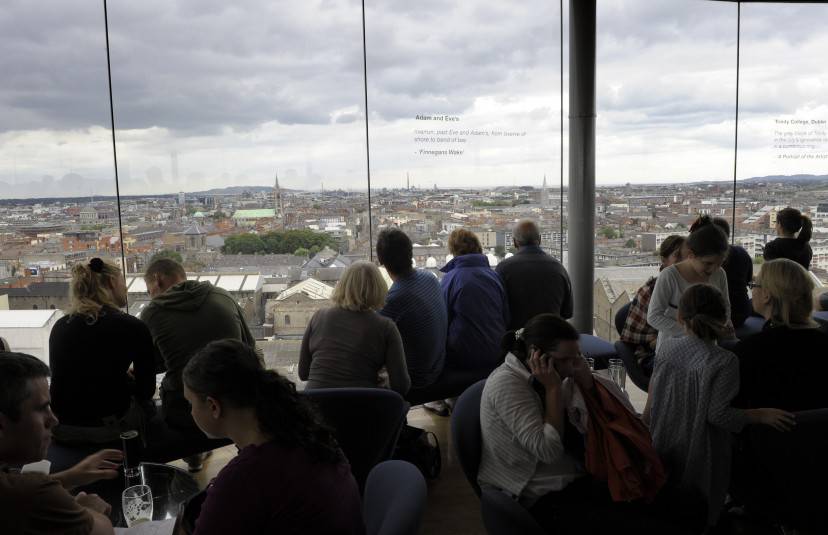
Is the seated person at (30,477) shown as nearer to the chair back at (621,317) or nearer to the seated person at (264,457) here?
the seated person at (264,457)

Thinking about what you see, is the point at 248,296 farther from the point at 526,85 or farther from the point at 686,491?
the point at 686,491

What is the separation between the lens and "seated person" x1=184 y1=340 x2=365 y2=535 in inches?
58.9

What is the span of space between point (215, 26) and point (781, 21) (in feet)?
16.4

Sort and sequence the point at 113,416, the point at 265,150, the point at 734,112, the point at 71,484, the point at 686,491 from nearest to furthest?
1. the point at 71,484
2. the point at 686,491
3. the point at 113,416
4. the point at 265,150
5. the point at 734,112

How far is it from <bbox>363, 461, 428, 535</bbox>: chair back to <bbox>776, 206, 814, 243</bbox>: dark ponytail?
4570mm

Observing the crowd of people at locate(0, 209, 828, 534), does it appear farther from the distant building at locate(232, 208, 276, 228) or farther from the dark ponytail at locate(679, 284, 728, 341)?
the distant building at locate(232, 208, 276, 228)

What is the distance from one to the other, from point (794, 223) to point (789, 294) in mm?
3025

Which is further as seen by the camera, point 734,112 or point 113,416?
point 734,112

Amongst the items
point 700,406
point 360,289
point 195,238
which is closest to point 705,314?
point 700,406

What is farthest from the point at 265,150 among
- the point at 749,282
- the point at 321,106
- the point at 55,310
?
the point at 749,282

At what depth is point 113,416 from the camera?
2.96 metres

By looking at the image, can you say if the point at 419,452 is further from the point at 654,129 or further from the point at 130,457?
the point at 654,129

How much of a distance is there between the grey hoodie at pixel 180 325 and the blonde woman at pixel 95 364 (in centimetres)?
14

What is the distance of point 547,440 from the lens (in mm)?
2176
